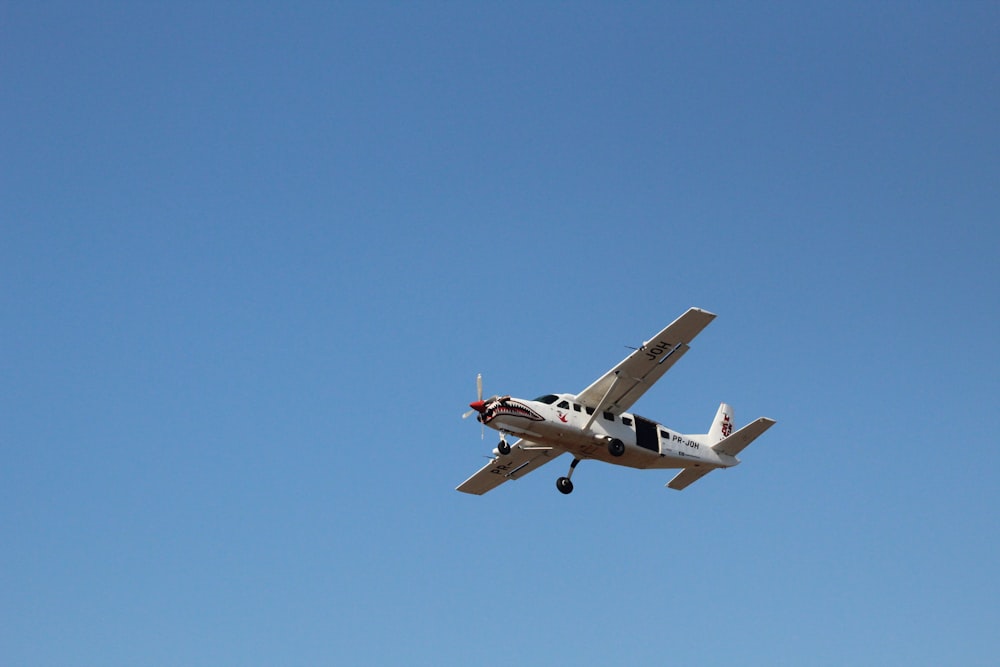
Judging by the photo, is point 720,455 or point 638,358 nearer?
point 638,358

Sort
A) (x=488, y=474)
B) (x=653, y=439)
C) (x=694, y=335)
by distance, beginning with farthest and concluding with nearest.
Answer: (x=488, y=474) < (x=653, y=439) < (x=694, y=335)

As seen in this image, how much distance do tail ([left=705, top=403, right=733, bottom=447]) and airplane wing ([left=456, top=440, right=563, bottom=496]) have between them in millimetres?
6474

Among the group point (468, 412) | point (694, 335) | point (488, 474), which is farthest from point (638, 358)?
point (488, 474)

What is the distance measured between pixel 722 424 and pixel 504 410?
1191 cm

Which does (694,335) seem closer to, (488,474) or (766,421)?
(766,421)

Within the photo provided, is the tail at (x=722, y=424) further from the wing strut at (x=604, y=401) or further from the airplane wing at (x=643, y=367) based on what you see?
the wing strut at (x=604, y=401)

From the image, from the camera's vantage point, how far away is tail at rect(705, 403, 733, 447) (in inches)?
1906

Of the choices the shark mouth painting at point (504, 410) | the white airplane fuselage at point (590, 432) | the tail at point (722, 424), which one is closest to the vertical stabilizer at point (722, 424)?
the tail at point (722, 424)

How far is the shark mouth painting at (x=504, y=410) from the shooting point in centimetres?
4162

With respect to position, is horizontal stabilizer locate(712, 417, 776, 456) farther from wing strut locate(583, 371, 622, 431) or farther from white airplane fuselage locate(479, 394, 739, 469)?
wing strut locate(583, 371, 622, 431)

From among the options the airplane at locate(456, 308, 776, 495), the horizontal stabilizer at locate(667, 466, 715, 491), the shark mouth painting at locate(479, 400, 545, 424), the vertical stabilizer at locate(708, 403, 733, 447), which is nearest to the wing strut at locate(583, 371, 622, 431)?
the airplane at locate(456, 308, 776, 495)

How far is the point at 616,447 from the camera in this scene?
142ft

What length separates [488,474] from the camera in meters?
48.3

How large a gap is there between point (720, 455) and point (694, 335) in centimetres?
727
